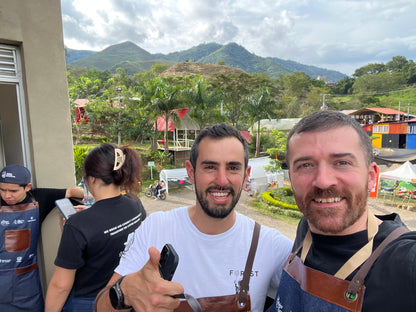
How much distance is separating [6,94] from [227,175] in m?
3.67

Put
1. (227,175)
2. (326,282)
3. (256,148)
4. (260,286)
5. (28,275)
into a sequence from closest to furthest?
(326,282), (260,286), (227,175), (28,275), (256,148)

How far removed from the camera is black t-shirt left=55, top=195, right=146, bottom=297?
1650 mm

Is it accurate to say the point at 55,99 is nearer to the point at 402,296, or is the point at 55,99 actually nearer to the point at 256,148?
the point at 402,296

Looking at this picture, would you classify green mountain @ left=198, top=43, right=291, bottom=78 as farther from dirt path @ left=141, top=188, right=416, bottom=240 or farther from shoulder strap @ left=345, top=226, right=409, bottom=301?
shoulder strap @ left=345, top=226, right=409, bottom=301

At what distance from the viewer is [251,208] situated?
47.0 feet

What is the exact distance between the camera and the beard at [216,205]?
1.49 meters

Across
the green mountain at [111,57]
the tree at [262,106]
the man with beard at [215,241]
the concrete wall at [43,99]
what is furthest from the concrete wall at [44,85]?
the green mountain at [111,57]

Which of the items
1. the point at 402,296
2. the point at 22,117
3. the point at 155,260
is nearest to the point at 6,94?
the point at 22,117

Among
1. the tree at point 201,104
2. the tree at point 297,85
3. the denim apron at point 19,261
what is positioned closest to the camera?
the denim apron at point 19,261

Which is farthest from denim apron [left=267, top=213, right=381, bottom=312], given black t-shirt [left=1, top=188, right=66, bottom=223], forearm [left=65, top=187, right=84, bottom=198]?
black t-shirt [left=1, top=188, right=66, bottom=223]

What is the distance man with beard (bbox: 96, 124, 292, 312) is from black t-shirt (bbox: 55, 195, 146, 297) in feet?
1.28

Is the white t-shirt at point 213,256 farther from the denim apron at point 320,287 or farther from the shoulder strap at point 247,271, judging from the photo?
the denim apron at point 320,287

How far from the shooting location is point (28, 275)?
2400 millimetres

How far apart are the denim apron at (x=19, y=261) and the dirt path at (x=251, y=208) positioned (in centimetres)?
992
